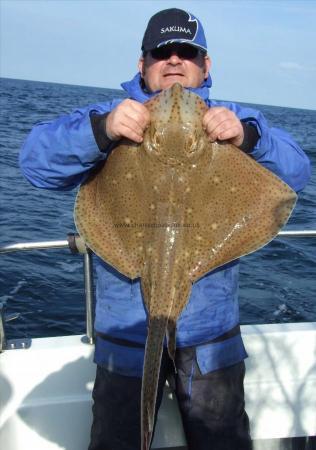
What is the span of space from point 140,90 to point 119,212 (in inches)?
34.1

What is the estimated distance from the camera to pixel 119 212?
290 centimetres

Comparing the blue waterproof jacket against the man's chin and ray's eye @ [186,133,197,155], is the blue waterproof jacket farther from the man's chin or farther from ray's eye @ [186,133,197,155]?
ray's eye @ [186,133,197,155]

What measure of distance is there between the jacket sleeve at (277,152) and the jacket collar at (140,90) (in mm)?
100

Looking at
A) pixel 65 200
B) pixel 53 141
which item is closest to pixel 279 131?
pixel 53 141

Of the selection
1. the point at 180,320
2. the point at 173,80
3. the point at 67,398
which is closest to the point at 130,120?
the point at 173,80

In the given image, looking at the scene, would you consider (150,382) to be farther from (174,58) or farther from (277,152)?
(174,58)

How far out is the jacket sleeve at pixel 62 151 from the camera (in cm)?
288

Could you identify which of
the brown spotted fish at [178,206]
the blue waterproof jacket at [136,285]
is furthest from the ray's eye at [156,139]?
the blue waterproof jacket at [136,285]

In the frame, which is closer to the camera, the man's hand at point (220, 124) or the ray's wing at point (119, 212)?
the man's hand at point (220, 124)

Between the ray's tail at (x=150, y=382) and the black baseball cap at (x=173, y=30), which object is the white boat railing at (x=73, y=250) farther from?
the black baseball cap at (x=173, y=30)

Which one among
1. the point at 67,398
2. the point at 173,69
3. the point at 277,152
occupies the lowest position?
the point at 67,398

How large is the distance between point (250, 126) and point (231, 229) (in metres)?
0.59

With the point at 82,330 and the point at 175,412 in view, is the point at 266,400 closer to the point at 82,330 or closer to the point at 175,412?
the point at 175,412

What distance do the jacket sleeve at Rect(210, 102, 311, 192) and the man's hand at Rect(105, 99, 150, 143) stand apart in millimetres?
651
